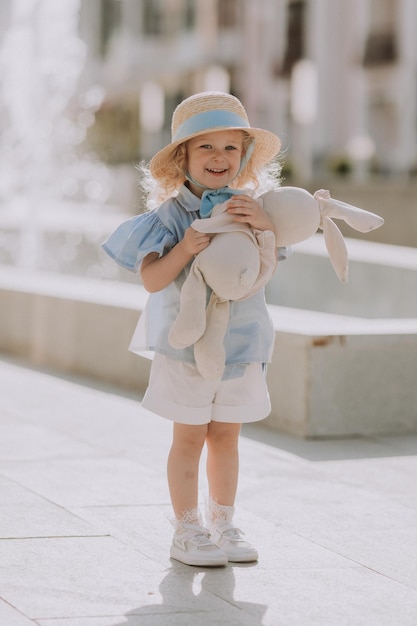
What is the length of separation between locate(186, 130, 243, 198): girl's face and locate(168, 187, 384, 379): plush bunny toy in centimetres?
10

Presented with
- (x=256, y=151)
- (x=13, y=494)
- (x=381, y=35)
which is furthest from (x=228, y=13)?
(x=256, y=151)

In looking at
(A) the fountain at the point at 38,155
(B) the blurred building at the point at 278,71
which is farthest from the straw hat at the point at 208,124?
(B) the blurred building at the point at 278,71

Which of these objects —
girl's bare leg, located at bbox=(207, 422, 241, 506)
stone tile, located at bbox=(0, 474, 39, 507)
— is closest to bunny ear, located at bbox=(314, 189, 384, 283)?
girl's bare leg, located at bbox=(207, 422, 241, 506)

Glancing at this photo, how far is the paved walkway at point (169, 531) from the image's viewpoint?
3.51 meters

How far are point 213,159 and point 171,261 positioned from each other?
1.13 feet

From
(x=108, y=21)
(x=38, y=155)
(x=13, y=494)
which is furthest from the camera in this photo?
(x=108, y=21)

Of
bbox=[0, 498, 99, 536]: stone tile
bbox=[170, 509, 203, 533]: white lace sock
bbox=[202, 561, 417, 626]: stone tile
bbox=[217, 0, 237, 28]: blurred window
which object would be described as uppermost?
bbox=[217, 0, 237, 28]: blurred window

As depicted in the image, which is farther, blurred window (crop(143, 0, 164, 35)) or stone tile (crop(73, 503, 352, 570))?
blurred window (crop(143, 0, 164, 35))

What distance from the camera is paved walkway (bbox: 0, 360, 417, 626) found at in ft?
11.5

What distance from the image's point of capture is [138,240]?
393 centimetres

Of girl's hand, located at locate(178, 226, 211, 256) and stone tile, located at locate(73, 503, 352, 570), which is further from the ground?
girl's hand, located at locate(178, 226, 211, 256)

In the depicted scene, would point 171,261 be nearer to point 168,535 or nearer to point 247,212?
point 247,212

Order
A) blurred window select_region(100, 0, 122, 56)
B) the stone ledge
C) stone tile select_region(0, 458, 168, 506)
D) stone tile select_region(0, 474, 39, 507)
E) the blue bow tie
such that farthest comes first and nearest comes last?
1. blurred window select_region(100, 0, 122, 56)
2. the stone ledge
3. stone tile select_region(0, 458, 168, 506)
4. stone tile select_region(0, 474, 39, 507)
5. the blue bow tie

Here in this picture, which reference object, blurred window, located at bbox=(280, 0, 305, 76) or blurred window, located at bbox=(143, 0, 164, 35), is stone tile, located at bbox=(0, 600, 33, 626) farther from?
blurred window, located at bbox=(143, 0, 164, 35)
